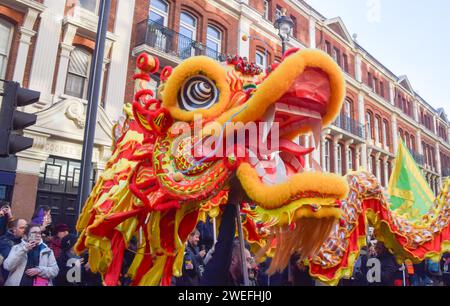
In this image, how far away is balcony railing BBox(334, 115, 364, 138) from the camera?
18562 millimetres

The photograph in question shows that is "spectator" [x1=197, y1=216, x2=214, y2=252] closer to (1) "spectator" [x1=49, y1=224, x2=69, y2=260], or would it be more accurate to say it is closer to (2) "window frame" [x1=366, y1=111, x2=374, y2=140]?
(1) "spectator" [x1=49, y1=224, x2=69, y2=260]

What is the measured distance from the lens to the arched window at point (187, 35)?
40.1ft

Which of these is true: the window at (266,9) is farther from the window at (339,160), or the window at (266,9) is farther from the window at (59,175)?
the window at (59,175)

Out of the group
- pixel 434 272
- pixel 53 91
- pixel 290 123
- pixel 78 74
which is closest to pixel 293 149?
pixel 290 123

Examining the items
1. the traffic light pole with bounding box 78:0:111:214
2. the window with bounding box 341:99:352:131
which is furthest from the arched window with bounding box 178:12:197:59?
the window with bounding box 341:99:352:131

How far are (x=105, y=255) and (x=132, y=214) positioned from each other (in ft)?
1.27

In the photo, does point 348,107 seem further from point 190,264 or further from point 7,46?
point 190,264

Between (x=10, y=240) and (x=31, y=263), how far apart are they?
33 centimetres

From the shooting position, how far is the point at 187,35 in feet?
42.5

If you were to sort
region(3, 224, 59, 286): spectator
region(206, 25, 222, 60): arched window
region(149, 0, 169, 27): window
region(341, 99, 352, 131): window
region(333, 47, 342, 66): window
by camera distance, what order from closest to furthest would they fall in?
region(3, 224, 59, 286): spectator < region(149, 0, 169, 27): window < region(206, 25, 222, 60): arched window < region(341, 99, 352, 131): window < region(333, 47, 342, 66): window

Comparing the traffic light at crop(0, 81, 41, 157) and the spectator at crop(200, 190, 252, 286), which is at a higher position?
the traffic light at crop(0, 81, 41, 157)

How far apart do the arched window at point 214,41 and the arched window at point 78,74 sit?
4.60m

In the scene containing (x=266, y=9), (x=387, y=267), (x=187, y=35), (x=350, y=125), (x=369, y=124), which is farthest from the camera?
(x=369, y=124)
